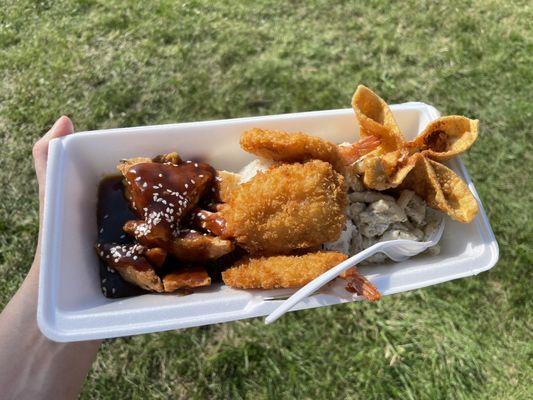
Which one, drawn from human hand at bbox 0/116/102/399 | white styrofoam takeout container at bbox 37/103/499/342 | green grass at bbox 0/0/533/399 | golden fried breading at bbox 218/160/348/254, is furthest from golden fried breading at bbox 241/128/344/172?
green grass at bbox 0/0/533/399

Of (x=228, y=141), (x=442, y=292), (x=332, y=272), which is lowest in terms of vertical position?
(x=442, y=292)

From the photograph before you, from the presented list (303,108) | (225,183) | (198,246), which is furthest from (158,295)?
(303,108)

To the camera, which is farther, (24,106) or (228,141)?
(24,106)

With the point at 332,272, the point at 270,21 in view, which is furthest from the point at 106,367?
the point at 270,21

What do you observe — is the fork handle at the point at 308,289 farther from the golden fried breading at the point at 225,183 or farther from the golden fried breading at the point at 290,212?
the golden fried breading at the point at 225,183

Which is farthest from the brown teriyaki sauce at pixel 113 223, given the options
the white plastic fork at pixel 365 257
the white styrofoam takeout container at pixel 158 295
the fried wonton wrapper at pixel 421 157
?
the fried wonton wrapper at pixel 421 157

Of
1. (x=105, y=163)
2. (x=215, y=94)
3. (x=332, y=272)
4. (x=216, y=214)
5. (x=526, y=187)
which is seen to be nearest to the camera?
(x=332, y=272)

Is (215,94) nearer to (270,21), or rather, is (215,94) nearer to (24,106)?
(270,21)

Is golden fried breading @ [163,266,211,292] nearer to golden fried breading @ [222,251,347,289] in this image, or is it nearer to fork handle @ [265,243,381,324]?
golden fried breading @ [222,251,347,289]
